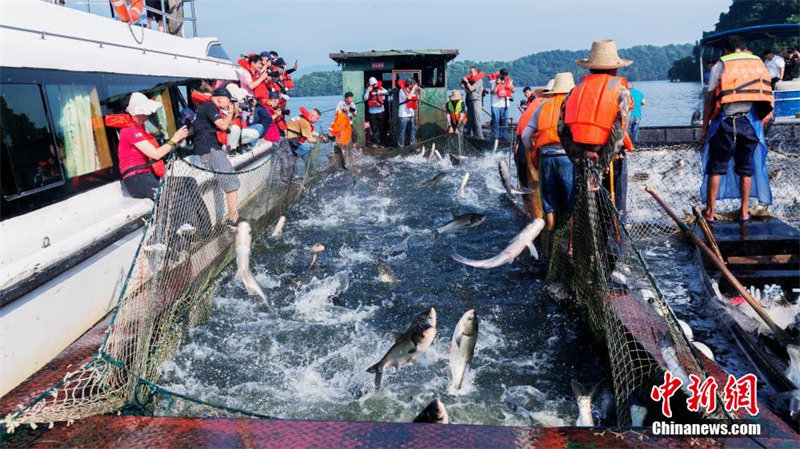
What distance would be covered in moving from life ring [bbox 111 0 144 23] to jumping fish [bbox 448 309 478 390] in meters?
5.90

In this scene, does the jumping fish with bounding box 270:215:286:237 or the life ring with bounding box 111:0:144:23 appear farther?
the jumping fish with bounding box 270:215:286:237

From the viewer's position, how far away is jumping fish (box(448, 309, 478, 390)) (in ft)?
14.6

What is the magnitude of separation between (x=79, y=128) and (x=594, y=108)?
213 inches

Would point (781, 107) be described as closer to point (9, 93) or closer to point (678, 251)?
point (678, 251)

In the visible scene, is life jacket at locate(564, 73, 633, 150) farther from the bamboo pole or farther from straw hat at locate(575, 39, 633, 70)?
the bamboo pole

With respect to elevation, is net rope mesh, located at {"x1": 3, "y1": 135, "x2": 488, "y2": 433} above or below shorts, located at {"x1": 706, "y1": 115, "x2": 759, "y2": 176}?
below

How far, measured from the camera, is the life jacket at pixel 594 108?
539 cm

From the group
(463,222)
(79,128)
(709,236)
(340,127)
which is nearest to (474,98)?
(340,127)

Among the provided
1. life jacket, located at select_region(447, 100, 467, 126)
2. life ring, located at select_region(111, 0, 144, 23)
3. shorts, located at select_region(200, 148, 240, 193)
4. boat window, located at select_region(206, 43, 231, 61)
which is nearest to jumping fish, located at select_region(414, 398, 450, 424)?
shorts, located at select_region(200, 148, 240, 193)

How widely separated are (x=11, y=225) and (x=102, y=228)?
792 mm

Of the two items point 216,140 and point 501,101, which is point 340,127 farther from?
point 216,140

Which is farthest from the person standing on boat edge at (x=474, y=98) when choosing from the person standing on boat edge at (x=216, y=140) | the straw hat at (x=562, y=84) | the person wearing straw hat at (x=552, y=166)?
the person wearing straw hat at (x=552, y=166)

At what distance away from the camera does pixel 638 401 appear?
383cm

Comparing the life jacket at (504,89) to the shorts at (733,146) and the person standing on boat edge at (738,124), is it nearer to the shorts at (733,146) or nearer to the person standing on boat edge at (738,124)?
the person standing on boat edge at (738,124)
